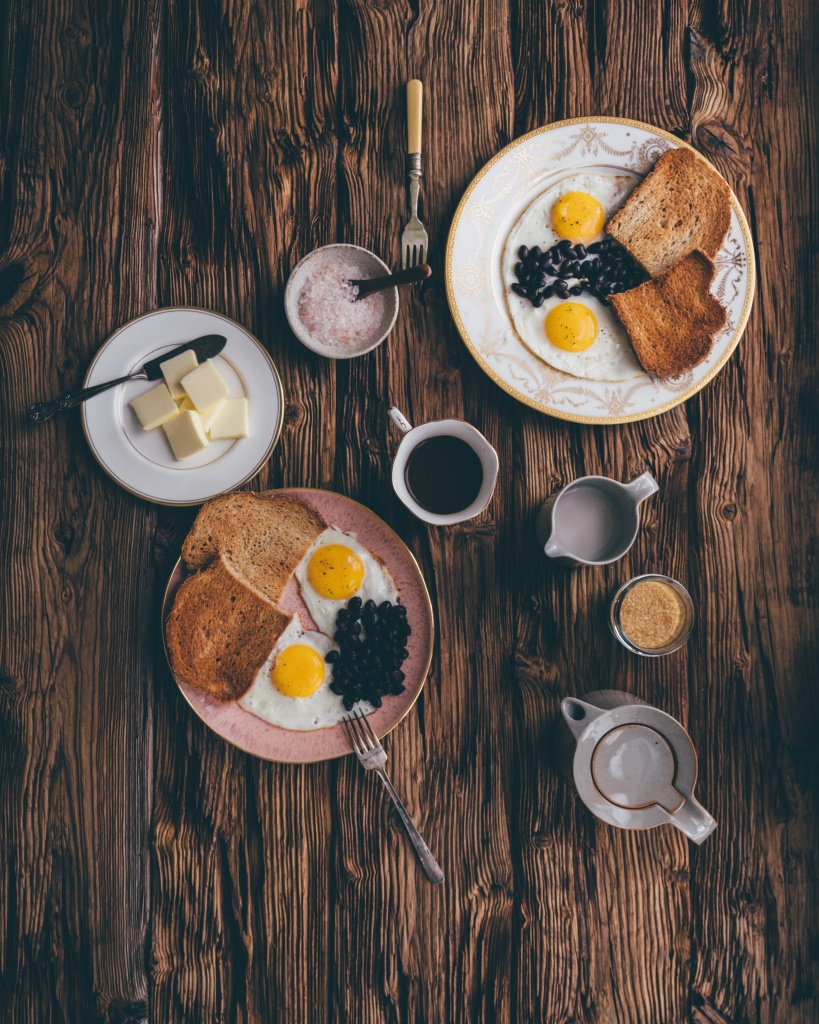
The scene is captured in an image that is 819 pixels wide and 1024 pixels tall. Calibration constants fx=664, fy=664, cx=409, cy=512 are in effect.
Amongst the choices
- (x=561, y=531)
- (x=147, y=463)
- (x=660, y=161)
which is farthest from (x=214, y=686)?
(x=660, y=161)

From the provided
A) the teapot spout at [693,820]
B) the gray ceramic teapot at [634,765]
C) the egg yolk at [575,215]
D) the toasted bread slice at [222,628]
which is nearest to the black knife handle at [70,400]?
the toasted bread slice at [222,628]

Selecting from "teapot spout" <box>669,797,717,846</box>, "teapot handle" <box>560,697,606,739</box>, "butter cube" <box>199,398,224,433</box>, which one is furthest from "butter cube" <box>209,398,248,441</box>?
"teapot spout" <box>669,797,717,846</box>

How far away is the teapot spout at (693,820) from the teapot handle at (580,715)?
0.29 m

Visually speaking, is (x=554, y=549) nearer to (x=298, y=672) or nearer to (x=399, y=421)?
(x=399, y=421)

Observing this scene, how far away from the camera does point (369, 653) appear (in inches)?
66.0

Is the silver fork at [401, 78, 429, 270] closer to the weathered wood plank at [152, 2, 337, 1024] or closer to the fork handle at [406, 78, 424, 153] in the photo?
the fork handle at [406, 78, 424, 153]

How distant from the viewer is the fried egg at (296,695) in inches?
66.4

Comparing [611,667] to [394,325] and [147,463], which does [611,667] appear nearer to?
[394,325]

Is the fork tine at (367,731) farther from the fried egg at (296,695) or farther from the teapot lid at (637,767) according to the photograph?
the teapot lid at (637,767)

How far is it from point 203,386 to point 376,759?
1045 mm

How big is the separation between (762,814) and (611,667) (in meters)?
0.57

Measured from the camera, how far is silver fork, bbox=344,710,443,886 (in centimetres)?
168

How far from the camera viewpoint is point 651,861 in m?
1.80

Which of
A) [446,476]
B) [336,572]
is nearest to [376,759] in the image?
[336,572]
